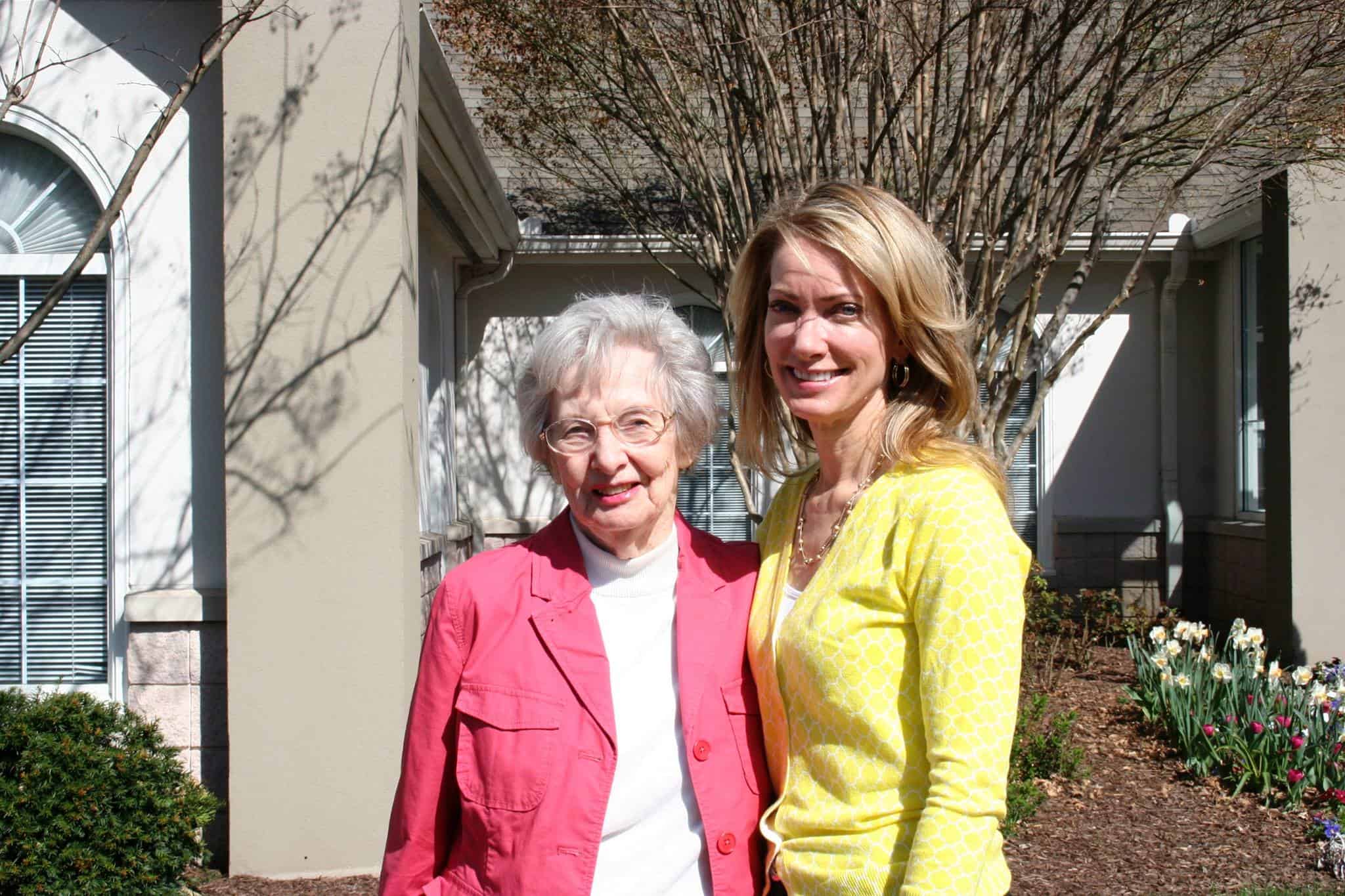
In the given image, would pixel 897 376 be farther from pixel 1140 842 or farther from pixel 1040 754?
pixel 1040 754

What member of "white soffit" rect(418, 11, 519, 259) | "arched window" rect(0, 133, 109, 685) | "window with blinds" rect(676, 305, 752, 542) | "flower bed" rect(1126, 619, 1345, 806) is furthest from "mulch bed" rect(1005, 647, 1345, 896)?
"white soffit" rect(418, 11, 519, 259)

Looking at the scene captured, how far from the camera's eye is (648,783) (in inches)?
74.7

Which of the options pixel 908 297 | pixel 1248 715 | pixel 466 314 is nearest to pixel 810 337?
pixel 908 297

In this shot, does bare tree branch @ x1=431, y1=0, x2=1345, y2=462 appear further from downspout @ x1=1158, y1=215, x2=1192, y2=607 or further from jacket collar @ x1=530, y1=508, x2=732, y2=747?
jacket collar @ x1=530, y1=508, x2=732, y2=747

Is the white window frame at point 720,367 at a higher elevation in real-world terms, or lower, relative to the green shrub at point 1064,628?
higher

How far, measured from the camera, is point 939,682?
1.56 metres

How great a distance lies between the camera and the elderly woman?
73.0 inches

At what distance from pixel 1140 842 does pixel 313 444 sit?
4.05m

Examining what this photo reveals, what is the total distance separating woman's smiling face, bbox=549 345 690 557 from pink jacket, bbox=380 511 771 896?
13 centimetres

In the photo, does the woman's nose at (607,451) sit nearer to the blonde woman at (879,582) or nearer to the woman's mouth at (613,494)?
the woman's mouth at (613,494)

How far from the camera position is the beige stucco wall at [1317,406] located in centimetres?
745

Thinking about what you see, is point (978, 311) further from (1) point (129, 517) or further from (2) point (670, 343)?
(1) point (129, 517)

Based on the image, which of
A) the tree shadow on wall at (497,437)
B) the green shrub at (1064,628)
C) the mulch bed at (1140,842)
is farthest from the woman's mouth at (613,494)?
the tree shadow on wall at (497,437)

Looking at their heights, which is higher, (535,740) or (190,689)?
(535,740)
